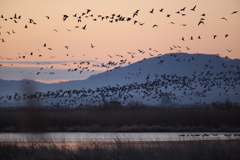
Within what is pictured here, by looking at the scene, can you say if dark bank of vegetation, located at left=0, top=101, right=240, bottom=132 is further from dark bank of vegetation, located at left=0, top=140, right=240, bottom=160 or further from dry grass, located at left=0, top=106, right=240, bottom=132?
dark bank of vegetation, located at left=0, top=140, right=240, bottom=160

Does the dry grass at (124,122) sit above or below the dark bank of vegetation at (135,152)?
below

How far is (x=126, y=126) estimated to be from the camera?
1865 inches

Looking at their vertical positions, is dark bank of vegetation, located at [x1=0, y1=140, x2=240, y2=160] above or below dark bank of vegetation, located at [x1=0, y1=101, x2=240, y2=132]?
above

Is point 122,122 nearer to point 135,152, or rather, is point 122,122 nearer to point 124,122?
point 124,122

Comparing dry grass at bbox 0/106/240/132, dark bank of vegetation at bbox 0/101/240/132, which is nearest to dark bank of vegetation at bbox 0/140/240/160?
dark bank of vegetation at bbox 0/101/240/132

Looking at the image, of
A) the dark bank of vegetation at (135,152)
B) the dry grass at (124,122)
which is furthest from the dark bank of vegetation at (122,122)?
the dark bank of vegetation at (135,152)

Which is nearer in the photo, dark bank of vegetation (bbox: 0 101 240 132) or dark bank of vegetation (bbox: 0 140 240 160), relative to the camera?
dark bank of vegetation (bbox: 0 140 240 160)

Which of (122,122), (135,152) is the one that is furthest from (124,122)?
(135,152)

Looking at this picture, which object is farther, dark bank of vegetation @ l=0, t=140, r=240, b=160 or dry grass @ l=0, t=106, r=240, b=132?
dry grass @ l=0, t=106, r=240, b=132

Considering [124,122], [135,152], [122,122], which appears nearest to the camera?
[135,152]

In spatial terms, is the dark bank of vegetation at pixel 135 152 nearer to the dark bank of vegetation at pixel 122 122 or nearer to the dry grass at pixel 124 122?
the dark bank of vegetation at pixel 122 122

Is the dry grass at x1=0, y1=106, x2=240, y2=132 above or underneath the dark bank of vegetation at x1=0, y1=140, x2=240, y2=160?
underneath

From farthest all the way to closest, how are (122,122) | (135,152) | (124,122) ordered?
(124,122)
(122,122)
(135,152)

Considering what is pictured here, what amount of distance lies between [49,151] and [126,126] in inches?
953
